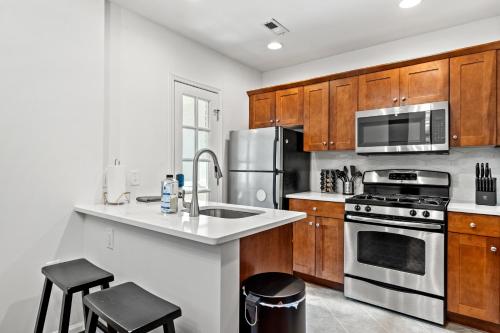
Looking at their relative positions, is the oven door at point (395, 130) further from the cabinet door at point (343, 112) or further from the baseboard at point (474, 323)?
the baseboard at point (474, 323)

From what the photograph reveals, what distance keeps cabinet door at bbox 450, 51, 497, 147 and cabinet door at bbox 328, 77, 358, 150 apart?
2.83ft

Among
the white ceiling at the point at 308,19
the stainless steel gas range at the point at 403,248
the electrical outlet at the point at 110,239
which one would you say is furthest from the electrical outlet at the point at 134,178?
the stainless steel gas range at the point at 403,248

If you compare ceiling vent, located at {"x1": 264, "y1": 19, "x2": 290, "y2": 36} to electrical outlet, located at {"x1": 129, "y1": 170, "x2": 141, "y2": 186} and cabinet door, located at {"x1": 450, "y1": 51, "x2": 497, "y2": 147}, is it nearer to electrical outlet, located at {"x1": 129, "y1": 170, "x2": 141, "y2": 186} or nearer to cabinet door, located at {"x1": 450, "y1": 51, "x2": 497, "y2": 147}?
cabinet door, located at {"x1": 450, "y1": 51, "x2": 497, "y2": 147}

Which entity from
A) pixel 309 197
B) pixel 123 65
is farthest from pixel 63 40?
pixel 309 197

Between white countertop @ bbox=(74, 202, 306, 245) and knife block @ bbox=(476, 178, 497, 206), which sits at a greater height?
knife block @ bbox=(476, 178, 497, 206)

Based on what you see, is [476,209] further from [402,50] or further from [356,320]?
[402,50]

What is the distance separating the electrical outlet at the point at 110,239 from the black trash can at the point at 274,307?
1.00 metres

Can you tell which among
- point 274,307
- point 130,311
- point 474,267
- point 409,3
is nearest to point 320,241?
point 474,267

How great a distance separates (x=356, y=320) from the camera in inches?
93.3

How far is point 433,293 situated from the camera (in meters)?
2.30

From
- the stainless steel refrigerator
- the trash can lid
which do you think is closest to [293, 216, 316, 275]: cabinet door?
the stainless steel refrigerator

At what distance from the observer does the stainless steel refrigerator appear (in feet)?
10.4

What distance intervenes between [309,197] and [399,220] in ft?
2.96

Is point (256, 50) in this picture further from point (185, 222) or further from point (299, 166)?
point (185, 222)
